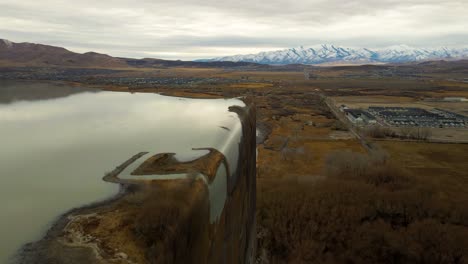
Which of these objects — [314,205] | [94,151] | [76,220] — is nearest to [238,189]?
[94,151]

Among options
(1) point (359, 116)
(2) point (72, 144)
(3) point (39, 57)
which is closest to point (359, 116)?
(1) point (359, 116)

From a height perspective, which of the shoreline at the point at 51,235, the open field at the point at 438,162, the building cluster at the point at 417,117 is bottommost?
the open field at the point at 438,162

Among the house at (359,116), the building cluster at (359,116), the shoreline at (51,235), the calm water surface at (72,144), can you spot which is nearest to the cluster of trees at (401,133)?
the building cluster at (359,116)

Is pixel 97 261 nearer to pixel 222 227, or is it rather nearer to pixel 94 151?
pixel 222 227

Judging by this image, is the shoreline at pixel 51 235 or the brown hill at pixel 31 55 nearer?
the shoreline at pixel 51 235

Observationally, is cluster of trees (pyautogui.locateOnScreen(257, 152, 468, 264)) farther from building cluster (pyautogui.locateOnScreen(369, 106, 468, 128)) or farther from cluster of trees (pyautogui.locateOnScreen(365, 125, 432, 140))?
building cluster (pyautogui.locateOnScreen(369, 106, 468, 128))

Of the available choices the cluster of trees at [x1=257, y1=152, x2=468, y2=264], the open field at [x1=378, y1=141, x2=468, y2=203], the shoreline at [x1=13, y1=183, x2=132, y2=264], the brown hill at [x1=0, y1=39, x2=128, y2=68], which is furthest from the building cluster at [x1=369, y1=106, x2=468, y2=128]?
the shoreline at [x1=13, y1=183, x2=132, y2=264]

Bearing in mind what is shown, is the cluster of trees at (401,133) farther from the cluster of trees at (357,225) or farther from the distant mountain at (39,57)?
the distant mountain at (39,57)
